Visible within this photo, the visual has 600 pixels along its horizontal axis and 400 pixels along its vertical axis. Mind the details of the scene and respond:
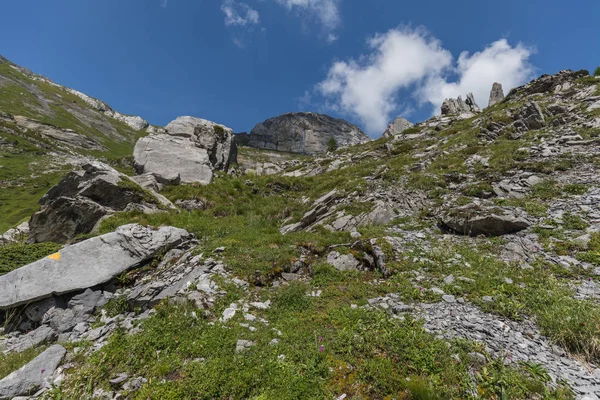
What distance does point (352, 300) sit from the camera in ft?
30.9

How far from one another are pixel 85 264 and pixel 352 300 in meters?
12.2

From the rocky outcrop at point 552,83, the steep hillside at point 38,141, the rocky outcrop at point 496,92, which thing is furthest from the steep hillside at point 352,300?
the rocky outcrop at point 496,92

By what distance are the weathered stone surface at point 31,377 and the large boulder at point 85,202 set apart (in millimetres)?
12878

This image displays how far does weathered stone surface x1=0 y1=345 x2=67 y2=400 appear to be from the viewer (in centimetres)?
648

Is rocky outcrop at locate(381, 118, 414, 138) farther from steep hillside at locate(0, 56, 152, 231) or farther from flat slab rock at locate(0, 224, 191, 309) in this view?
flat slab rock at locate(0, 224, 191, 309)

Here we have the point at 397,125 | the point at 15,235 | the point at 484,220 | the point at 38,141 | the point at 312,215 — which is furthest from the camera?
the point at 397,125

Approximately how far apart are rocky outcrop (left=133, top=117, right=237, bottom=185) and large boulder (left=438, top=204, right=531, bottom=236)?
25.0m

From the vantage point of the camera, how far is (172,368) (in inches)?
262

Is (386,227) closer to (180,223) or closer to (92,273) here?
(180,223)

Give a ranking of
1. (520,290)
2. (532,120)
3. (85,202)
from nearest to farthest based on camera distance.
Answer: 1. (520,290)
2. (85,202)
3. (532,120)

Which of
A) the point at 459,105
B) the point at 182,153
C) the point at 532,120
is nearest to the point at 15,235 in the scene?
the point at 182,153

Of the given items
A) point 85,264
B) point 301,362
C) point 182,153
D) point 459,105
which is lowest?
point 301,362

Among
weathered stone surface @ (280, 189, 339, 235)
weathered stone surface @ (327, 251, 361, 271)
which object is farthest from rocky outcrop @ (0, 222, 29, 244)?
weathered stone surface @ (327, 251, 361, 271)

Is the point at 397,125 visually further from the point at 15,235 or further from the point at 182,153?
the point at 15,235
